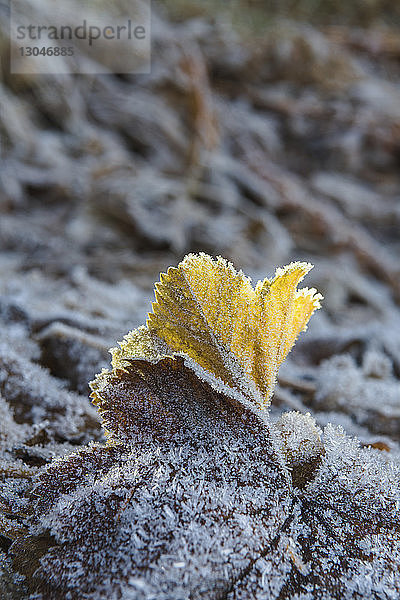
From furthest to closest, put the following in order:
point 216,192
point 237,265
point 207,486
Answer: point 216,192
point 237,265
point 207,486

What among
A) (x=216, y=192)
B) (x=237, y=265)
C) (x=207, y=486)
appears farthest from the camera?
(x=216, y=192)

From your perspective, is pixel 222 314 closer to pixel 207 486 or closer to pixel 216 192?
pixel 207 486

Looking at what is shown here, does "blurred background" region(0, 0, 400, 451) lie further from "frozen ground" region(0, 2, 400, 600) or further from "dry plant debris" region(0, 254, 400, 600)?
"dry plant debris" region(0, 254, 400, 600)

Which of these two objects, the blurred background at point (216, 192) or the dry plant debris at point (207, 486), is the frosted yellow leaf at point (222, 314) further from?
the blurred background at point (216, 192)

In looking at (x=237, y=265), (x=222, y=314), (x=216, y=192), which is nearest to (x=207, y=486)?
(x=222, y=314)

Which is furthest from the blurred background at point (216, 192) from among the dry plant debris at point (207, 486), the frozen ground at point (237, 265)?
the dry plant debris at point (207, 486)

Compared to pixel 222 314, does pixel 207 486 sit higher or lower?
lower

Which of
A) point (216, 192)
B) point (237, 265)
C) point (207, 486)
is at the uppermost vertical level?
point (216, 192)

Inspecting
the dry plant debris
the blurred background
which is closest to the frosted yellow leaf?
the dry plant debris

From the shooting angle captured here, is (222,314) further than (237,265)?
No
